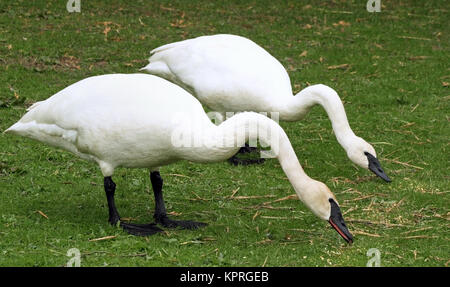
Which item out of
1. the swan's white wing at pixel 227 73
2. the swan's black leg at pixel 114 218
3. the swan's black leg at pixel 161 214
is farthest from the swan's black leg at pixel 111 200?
the swan's white wing at pixel 227 73

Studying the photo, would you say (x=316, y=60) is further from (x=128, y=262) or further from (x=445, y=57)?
(x=128, y=262)

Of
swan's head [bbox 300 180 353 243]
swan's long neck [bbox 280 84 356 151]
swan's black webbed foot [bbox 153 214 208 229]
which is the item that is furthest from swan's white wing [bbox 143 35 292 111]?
swan's head [bbox 300 180 353 243]

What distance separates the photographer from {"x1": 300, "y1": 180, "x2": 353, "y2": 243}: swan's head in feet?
20.1

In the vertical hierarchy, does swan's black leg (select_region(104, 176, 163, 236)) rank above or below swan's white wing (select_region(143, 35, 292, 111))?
below

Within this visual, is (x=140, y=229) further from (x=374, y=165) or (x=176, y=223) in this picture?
(x=374, y=165)

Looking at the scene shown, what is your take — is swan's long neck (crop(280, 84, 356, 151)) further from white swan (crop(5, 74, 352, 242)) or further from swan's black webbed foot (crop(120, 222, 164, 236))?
swan's black webbed foot (crop(120, 222, 164, 236))

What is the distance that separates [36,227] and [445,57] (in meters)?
8.42

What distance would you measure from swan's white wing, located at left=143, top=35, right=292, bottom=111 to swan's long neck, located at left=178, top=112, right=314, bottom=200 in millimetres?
2117

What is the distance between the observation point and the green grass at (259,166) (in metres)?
6.38

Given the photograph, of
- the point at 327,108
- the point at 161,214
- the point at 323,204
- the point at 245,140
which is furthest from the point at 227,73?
the point at 323,204

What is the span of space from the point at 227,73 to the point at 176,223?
2.13m

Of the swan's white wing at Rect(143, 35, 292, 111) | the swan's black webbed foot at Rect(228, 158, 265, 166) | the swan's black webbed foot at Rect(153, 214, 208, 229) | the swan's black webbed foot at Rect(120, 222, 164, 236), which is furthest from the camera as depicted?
the swan's black webbed foot at Rect(228, 158, 265, 166)

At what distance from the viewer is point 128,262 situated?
235 inches

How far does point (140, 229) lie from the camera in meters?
6.82
